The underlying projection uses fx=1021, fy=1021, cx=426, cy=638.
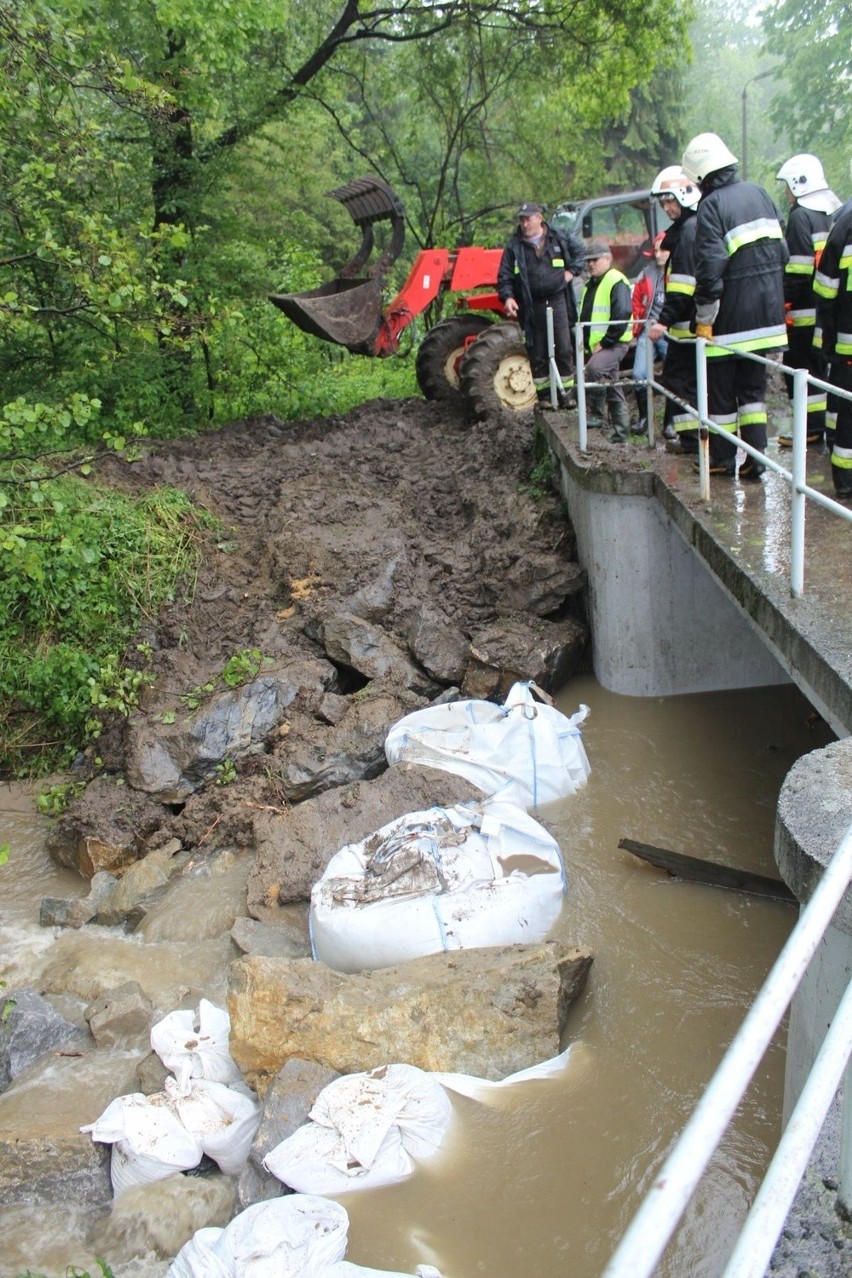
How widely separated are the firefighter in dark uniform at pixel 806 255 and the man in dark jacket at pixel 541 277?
2.31 meters

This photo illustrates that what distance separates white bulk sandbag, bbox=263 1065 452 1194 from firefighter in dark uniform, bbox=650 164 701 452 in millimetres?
3953

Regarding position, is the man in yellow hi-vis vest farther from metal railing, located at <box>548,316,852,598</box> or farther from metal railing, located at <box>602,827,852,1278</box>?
metal railing, located at <box>602,827,852,1278</box>

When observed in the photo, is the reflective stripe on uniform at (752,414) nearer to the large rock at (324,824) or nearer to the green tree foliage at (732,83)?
the large rock at (324,824)

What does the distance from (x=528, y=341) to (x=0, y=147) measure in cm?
429

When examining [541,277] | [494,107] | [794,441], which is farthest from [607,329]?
[494,107]

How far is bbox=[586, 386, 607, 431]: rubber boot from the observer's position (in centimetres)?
780

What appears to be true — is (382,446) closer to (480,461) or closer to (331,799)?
(480,461)

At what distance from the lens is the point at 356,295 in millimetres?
10031

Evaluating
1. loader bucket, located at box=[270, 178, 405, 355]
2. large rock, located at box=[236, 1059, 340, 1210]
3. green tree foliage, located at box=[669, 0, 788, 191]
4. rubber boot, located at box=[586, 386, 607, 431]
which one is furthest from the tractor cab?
green tree foliage, located at box=[669, 0, 788, 191]

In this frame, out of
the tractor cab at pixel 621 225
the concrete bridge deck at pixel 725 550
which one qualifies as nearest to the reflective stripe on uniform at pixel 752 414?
the concrete bridge deck at pixel 725 550

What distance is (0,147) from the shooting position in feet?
19.9

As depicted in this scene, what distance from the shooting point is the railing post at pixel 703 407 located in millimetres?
5090

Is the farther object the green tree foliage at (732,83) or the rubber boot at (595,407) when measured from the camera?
the green tree foliage at (732,83)

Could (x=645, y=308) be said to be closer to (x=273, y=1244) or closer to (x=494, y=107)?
(x=273, y=1244)
